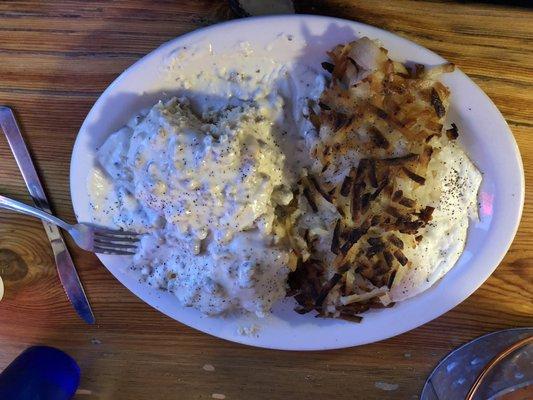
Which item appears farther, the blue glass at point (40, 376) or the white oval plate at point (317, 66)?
the blue glass at point (40, 376)

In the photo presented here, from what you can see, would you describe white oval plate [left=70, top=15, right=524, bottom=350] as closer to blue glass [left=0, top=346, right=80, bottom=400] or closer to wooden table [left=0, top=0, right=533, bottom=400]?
wooden table [left=0, top=0, right=533, bottom=400]

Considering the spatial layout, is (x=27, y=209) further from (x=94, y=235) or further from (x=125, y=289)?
(x=125, y=289)

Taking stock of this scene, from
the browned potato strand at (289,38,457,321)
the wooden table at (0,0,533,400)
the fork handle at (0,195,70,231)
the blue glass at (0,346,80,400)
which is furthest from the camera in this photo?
the blue glass at (0,346,80,400)

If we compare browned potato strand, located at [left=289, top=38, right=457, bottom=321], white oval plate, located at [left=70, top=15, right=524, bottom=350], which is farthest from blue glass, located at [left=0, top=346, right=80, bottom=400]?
browned potato strand, located at [left=289, top=38, right=457, bottom=321]

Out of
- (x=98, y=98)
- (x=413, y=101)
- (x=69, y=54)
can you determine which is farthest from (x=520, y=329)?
(x=69, y=54)

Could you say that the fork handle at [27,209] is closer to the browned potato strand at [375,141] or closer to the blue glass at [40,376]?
the blue glass at [40,376]

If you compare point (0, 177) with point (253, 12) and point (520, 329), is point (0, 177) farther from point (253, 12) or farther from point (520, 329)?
point (520, 329)

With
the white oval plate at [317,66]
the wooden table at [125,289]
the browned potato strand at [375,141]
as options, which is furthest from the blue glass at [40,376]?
the browned potato strand at [375,141]

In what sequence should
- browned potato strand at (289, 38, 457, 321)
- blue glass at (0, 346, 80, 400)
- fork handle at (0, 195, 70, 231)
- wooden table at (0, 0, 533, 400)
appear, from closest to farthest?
browned potato strand at (289, 38, 457, 321) → wooden table at (0, 0, 533, 400) → fork handle at (0, 195, 70, 231) → blue glass at (0, 346, 80, 400)
